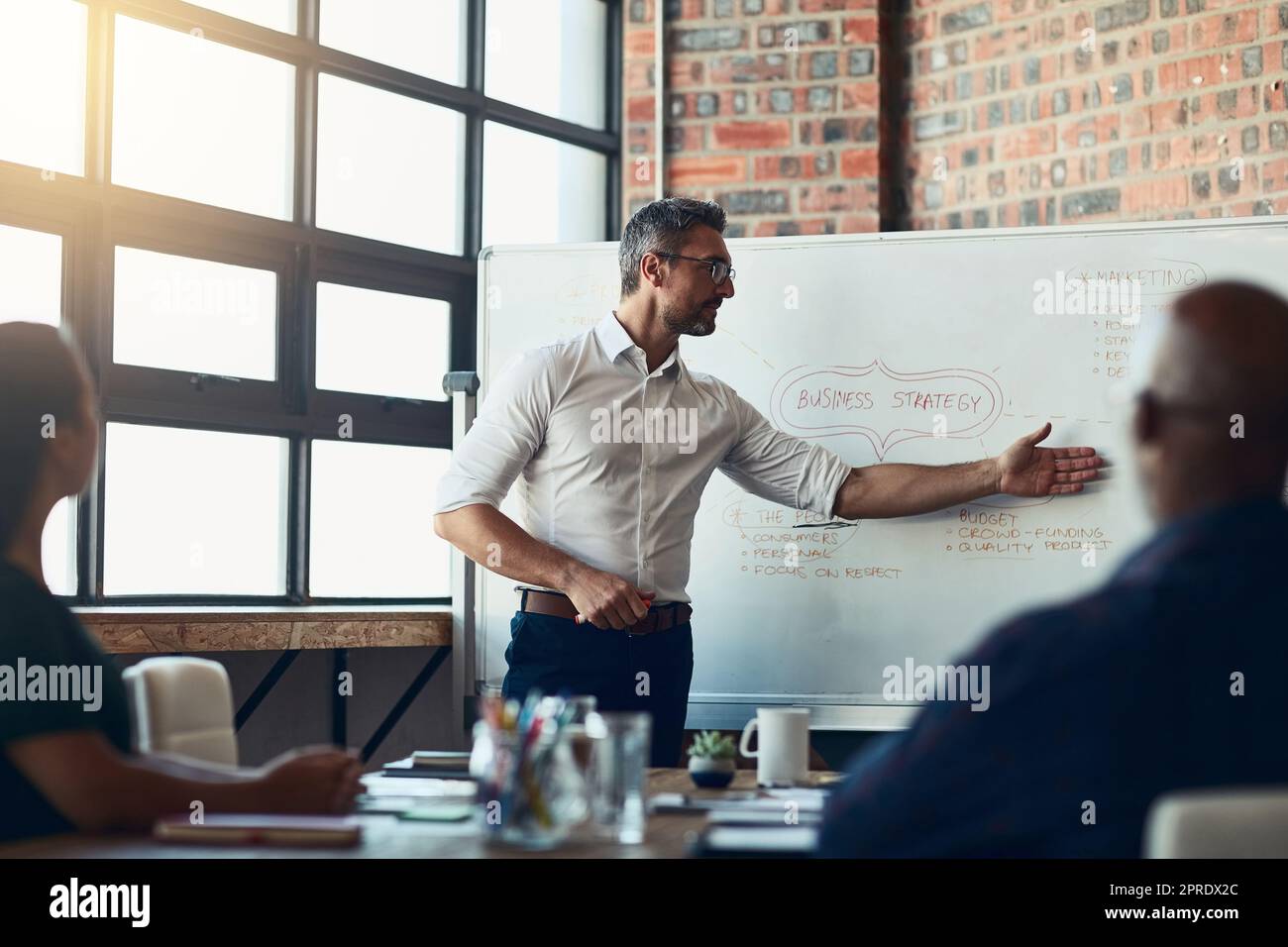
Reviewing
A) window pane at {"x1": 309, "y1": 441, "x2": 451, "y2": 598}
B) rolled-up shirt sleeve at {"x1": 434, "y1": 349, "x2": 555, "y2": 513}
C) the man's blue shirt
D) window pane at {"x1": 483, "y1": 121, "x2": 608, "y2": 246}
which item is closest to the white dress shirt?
rolled-up shirt sleeve at {"x1": 434, "y1": 349, "x2": 555, "y2": 513}

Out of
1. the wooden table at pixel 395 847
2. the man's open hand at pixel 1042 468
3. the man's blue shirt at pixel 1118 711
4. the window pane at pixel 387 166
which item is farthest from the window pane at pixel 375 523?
the man's blue shirt at pixel 1118 711

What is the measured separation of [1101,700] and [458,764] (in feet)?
3.34

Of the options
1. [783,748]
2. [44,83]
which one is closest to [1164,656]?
[783,748]

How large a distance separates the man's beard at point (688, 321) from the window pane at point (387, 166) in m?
1.23

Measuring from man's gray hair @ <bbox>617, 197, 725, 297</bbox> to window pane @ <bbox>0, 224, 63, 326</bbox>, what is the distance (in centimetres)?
124

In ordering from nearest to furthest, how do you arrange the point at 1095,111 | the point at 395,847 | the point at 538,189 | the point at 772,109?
the point at 395,847, the point at 1095,111, the point at 772,109, the point at 538,189

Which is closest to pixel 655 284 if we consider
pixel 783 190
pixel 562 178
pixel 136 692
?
pixel 783 190

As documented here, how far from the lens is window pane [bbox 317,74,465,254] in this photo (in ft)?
11.6

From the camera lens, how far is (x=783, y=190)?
3.75 meters

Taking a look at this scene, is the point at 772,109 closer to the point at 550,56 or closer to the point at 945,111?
A: the point at 945,111

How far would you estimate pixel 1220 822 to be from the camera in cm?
90

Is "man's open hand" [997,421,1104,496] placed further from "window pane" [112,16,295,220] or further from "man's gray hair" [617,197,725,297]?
"window pane" [112,16,295,220]

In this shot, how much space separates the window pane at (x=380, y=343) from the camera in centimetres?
352

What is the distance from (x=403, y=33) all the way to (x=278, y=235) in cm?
73
